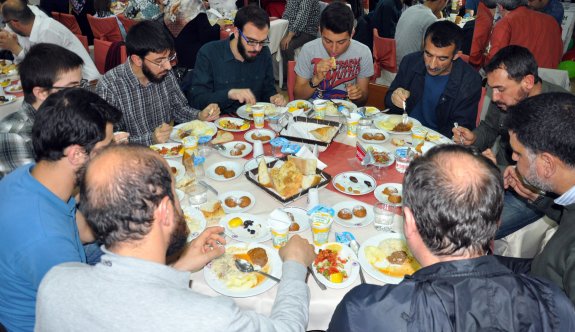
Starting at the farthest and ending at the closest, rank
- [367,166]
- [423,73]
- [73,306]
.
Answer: [423,73], [367,166], [73,306]

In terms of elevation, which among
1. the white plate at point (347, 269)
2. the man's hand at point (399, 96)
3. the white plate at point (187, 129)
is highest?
the man's hand at point (399, 96)

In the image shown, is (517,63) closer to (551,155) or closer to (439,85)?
(439,85)

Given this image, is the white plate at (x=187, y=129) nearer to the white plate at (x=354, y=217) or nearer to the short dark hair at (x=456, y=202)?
the white plate at (x=354, y=217)

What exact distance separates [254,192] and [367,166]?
92 centimetres

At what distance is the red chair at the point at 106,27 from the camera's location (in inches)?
269

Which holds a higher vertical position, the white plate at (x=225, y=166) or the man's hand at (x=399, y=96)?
the man's hand at (x=399, y=96)

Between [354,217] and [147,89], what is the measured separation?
242 cm

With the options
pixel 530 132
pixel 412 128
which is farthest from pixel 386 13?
pixel 530 132

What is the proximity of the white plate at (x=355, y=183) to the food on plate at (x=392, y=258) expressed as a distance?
56cm

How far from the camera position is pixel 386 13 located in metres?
6.93

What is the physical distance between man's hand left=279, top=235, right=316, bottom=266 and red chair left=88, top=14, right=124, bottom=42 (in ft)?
20.3

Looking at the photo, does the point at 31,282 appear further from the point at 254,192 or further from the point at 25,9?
the point at 25,9

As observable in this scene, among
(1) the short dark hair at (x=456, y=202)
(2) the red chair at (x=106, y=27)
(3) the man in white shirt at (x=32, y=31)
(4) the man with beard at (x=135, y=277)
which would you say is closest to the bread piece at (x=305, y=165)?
(4) the man with beard at (x=135, y=277)

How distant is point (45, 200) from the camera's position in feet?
6.36
